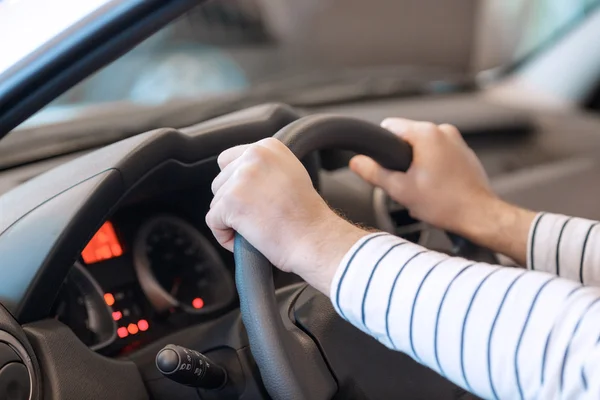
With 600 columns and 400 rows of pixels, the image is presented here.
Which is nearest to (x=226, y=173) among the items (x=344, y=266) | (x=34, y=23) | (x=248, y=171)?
(x=248, y=171)

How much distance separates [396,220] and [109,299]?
465 millimetres

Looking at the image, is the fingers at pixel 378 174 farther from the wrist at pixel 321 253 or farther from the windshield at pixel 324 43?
the windshield at pixel 324 43

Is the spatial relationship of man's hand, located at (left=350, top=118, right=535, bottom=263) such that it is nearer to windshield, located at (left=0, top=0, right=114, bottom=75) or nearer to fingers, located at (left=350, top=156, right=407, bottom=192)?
fingers, located at (left=350, top=156, right=407, bottom=192)

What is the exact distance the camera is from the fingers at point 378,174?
0.95 metres

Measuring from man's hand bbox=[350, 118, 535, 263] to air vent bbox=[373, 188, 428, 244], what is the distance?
86 millimetres

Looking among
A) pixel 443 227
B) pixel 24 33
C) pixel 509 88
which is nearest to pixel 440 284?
pixel 443 227

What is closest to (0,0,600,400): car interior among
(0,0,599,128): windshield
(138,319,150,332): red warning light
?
(138,319,150,332): red warning light

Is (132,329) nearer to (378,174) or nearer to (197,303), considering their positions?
(197,303)

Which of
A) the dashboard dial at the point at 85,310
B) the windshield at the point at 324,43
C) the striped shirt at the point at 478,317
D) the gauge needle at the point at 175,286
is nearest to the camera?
the striped shirt at the point at 478,317

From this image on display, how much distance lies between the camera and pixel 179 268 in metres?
0.92

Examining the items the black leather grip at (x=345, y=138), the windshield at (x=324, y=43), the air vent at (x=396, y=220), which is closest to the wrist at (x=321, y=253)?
the black leather grip at (x=345, y=138)

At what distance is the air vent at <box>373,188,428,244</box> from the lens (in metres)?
1.06

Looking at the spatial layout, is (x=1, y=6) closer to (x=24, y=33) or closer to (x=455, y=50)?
(x=24, y=33)

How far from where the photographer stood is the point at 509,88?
6.67 ft
